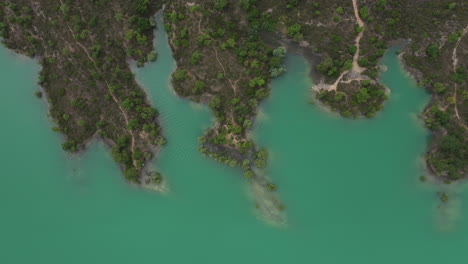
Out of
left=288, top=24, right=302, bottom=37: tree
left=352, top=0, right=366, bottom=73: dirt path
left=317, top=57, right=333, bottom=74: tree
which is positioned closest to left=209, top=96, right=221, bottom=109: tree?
left=288, top=24, right=302, bottom=37: tree

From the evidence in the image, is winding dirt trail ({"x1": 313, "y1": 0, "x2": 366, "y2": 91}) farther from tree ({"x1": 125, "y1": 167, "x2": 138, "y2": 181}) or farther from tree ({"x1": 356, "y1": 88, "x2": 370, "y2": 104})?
tree ({"x1": 125, "y1": 167, "x2": 138, "y2": 181})

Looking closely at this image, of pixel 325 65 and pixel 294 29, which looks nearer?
pixel 325 65

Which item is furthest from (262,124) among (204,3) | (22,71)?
(22,71)

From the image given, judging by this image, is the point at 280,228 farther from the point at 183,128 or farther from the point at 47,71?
the point at 47,71

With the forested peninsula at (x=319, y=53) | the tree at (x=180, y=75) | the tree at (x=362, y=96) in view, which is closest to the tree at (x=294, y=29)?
the forested peninsula at (x=319, y=53)

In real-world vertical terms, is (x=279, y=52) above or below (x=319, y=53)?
below

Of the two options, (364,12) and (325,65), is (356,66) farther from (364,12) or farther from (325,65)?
(364,12)

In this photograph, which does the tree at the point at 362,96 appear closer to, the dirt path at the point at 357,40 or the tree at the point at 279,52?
the dirt path at the point at 357,40

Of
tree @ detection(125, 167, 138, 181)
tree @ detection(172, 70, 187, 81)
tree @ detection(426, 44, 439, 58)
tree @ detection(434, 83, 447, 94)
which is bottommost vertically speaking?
tree @ detection(125, 167, 138, 181)

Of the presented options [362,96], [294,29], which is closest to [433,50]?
[362,96]
